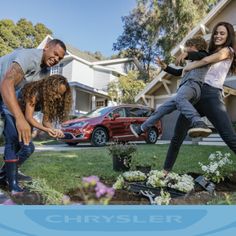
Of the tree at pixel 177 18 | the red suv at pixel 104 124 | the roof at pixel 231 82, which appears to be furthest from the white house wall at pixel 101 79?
the roof at pixel 231 82

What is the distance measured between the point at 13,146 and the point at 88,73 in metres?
0.36

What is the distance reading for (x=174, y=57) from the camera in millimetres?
1318

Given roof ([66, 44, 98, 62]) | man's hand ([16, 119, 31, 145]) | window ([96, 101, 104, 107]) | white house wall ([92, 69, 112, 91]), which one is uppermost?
roof ([66, 44, 98, 62])

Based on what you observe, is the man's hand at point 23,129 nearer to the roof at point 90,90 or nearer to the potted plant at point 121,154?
the roof at point 90,90

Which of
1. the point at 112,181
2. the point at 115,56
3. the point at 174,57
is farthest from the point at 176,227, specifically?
the point at 174,57

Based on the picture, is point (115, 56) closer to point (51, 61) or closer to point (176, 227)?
point (51, 61)

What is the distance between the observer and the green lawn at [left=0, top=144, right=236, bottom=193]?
3.54 ft

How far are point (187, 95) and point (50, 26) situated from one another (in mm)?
493

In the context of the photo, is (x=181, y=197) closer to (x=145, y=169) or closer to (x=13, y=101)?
(x=145, y=169)

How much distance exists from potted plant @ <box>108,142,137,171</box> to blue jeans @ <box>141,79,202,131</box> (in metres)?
0.22

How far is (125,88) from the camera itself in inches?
48.5

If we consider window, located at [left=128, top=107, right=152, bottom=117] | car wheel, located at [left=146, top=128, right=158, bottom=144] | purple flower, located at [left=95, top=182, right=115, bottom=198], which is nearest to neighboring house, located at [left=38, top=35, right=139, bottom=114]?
window, located at [left=128, top=107, right=152, bottom=117]

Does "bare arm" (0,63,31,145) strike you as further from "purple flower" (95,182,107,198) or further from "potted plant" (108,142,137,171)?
"potted plant" (108,142,137,171)

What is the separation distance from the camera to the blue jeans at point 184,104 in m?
1.22
